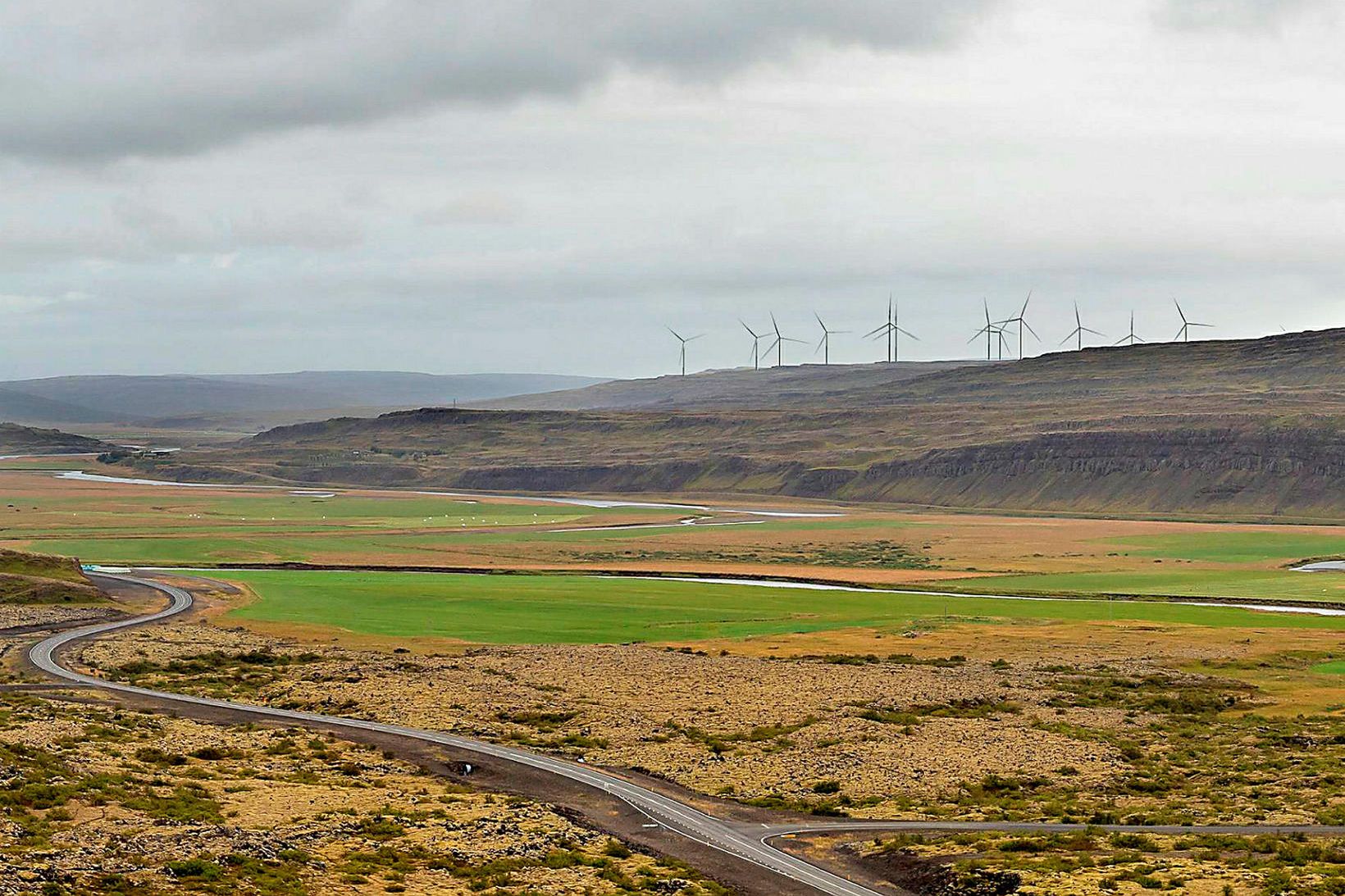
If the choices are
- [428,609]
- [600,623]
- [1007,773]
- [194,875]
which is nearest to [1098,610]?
[600,623]

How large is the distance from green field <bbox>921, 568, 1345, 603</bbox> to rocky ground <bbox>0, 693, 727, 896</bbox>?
261 ft

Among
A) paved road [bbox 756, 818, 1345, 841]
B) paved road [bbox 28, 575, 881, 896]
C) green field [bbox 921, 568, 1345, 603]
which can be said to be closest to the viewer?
paved road [bbox 28, 575, 881, 896]

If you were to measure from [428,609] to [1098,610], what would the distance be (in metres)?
49.1

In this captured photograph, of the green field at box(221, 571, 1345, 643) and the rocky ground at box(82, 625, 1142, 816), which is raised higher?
the rocky ground at box(82, 625, 1142, 816)

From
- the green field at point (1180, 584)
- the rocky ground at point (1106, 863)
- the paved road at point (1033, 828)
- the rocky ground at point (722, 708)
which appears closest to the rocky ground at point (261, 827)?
the rocky ground at point (1106, 863)

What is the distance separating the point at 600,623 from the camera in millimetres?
97438

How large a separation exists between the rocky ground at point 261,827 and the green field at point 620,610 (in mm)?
38183

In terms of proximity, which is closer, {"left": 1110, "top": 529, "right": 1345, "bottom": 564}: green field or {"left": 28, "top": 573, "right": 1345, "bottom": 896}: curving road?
{"left": 28, "top": 573, "right": 1345, "bottom": 896}: curving road

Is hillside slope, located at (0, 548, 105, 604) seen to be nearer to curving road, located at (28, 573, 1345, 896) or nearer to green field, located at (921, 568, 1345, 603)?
curving road, located at (28, 573, 1345, 896)

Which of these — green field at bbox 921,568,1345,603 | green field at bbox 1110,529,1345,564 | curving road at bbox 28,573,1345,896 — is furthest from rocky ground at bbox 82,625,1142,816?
green field at bbox 1110,529,1345,564

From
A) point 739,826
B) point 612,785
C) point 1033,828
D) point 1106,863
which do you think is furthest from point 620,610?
point 1106,863

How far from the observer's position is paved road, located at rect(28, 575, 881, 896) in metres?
40.5

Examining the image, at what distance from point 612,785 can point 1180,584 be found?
8569 centimetres

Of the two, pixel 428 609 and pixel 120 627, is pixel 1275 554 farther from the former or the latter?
pixel 120 627
